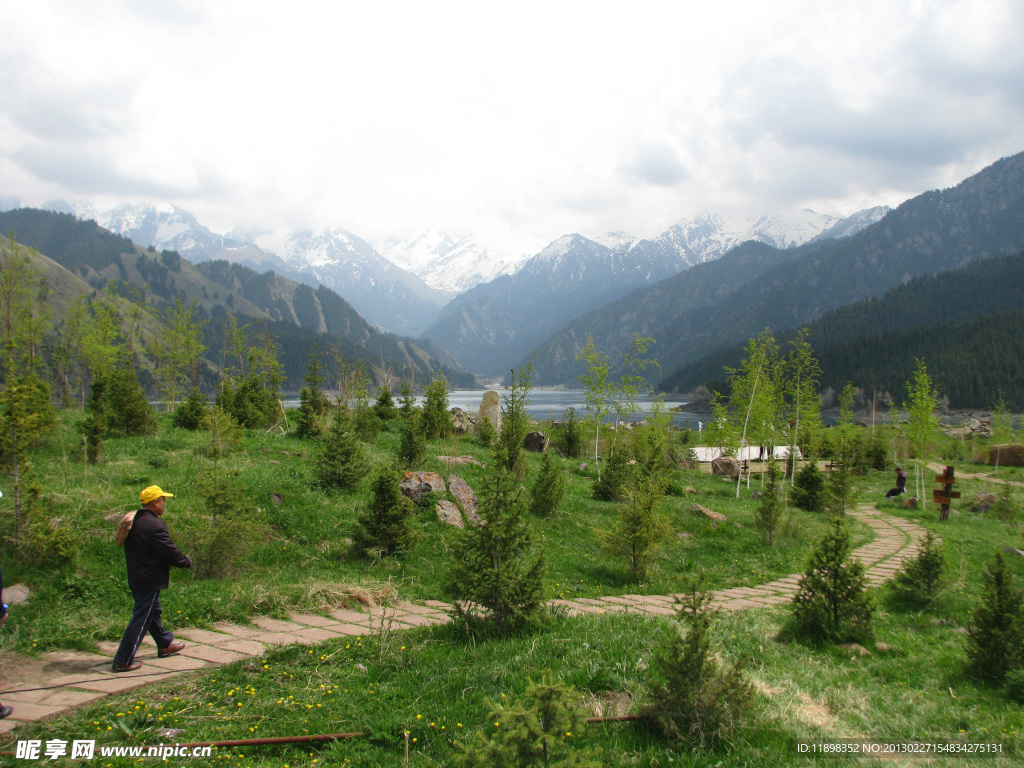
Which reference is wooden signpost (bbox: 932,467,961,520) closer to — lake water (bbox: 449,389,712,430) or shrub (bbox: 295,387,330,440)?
lake water (bbox: 449,389,712,430)

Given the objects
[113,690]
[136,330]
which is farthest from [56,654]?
[136,330]

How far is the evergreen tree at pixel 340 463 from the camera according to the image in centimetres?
1208

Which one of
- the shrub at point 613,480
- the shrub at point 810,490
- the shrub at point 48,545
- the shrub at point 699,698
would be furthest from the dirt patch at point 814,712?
the shrub at point 810,490

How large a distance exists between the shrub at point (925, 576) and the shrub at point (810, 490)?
9.62 meters

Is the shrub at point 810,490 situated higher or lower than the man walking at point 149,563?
lower

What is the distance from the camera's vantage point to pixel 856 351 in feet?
388

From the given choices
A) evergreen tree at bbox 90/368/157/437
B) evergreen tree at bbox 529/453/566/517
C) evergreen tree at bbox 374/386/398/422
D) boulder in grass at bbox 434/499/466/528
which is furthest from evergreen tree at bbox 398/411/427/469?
evergreen tree at bbox 374/386/398/422

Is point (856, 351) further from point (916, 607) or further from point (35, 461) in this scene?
point (35, 461)

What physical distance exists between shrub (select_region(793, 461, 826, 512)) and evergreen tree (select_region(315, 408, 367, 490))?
14984mm

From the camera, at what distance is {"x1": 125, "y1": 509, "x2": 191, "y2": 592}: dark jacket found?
5477 mm

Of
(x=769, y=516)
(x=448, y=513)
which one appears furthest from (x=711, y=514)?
(x=448, y=513)

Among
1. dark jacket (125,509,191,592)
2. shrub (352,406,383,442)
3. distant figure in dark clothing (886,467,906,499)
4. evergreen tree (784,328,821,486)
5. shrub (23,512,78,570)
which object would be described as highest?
evergreen tree (784,328,821,486)

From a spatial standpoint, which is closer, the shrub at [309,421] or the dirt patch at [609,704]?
the dirt patch at [609,704]

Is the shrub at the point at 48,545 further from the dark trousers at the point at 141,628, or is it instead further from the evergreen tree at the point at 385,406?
the evergreen tree at the point at 385,406
